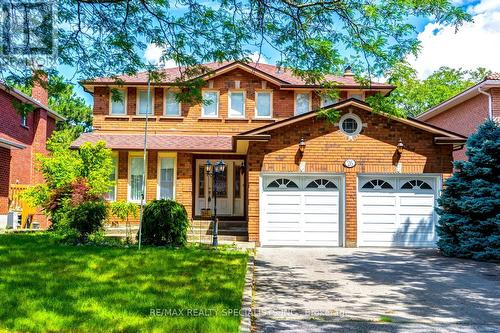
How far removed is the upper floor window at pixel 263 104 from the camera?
18.7 m

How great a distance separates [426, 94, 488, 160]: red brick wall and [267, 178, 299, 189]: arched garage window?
843cm

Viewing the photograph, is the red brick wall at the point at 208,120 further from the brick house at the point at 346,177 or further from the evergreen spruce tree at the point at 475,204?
the evergreen spruce tree at the point at 475,204

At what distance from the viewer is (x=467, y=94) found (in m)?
18.4

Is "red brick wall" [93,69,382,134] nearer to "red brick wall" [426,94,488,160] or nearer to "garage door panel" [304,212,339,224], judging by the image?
"red brick wall" [426,94,488,160]

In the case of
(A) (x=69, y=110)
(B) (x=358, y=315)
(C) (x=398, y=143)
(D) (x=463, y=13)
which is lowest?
(B) (x=358, y=315)

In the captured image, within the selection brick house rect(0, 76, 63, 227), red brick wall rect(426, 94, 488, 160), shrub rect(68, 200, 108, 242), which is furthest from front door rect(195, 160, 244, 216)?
red brick wall rect(426, 94, 488, 160)

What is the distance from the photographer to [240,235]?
15.1 metres

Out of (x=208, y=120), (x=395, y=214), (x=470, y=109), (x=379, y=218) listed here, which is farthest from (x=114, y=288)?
(x=470, y=109)

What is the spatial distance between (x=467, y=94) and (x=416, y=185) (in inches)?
263

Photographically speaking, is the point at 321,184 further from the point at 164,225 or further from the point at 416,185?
the point at 164,225

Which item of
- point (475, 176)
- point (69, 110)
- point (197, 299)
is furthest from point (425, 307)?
point (69, 110)

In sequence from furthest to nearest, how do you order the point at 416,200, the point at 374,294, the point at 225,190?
the point at 225,190, the point at 416,200, the point at 374,294

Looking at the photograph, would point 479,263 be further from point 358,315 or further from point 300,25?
point 300,25

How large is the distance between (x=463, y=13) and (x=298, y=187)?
7.89 meters
